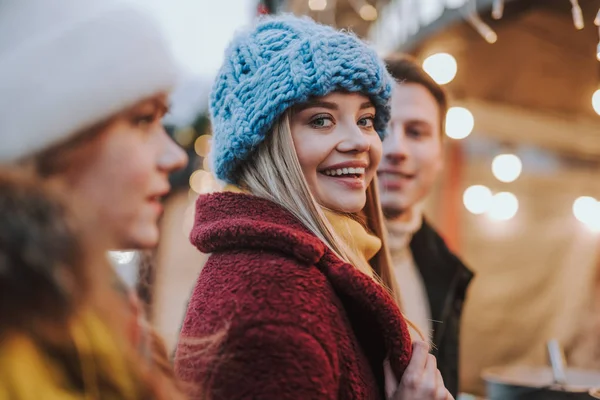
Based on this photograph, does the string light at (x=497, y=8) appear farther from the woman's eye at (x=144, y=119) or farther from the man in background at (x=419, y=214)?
the woman's eye at (x=144, y=119)

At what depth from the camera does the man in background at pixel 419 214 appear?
1.75 m

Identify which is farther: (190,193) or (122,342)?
(190,193)

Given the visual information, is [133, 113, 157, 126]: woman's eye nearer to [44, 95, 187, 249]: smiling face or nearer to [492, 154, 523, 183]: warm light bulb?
[44, 95, 187, 249]: smiling face

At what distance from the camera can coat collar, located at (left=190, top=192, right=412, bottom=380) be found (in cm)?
105

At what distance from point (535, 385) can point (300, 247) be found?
969 mm

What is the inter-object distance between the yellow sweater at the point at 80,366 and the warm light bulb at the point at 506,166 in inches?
141

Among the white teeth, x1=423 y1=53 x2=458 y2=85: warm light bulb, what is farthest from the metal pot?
x1=423 y1=53 x2=458 y2=85: warm light bulb

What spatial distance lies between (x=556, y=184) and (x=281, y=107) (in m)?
3.85

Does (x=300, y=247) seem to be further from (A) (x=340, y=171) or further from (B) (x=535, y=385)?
(B) (x=535, y=385)

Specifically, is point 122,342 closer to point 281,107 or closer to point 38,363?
point 38,363

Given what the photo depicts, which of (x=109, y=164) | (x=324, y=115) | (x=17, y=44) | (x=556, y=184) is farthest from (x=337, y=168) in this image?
(x=556, y=184)

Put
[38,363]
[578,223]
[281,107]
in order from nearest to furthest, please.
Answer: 1. [38,363]
2. [281,107]
3. [578,223]

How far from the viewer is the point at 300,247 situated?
1.04m

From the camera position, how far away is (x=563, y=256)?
440 centimetres
